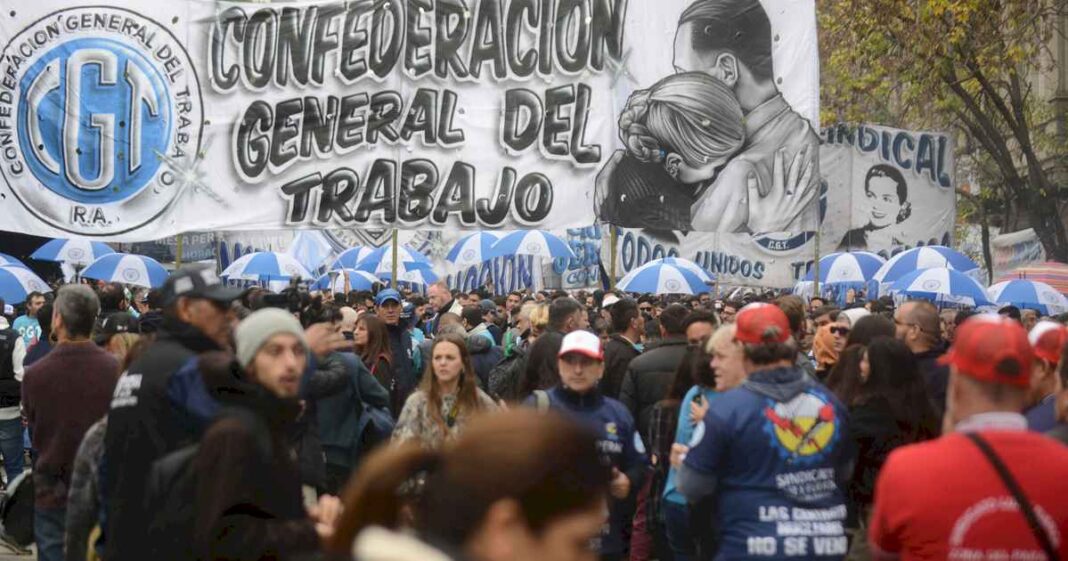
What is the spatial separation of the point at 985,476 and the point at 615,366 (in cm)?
600

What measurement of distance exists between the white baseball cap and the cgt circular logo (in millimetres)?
8486

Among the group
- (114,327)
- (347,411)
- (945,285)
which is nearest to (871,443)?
(347,411)

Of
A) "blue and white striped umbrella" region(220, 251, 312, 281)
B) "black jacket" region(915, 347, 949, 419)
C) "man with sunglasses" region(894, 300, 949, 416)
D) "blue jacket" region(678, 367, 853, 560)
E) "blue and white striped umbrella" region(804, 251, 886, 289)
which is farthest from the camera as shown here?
"blue and white striped umbrella" region(220, 251, 312, 281)

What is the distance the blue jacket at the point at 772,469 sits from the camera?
5852 mm

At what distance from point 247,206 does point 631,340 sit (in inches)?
237

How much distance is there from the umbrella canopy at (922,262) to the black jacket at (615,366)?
37.1ft

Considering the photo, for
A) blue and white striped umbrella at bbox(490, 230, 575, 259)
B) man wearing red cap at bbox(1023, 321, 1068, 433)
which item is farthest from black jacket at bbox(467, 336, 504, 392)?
blue and white striped umbrella at bbox(490, 230, 575, 259)

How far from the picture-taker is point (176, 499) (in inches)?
177

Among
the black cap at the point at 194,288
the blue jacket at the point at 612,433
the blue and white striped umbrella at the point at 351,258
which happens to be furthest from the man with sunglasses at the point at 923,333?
the blue and white striped umbrella at the point at 351,258

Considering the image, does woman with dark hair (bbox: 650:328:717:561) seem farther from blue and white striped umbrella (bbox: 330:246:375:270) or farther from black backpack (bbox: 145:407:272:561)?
blue and white striped umbrella (bbox: 330:246:375:270)

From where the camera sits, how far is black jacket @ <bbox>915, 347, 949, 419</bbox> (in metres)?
8.20

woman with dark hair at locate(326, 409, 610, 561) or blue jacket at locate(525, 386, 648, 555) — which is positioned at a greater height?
woman with dark hair at locate(326, 409, 610, 561)

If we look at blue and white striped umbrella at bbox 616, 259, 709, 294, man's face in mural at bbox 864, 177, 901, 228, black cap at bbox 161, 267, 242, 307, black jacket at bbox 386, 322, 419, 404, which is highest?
man's face in mural at bbox 864, 177, 901, 228

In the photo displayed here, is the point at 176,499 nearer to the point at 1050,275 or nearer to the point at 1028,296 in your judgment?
the point at 1028,296
